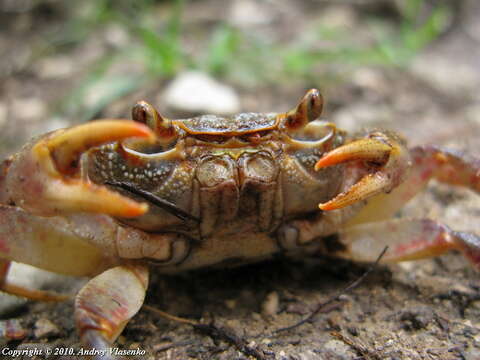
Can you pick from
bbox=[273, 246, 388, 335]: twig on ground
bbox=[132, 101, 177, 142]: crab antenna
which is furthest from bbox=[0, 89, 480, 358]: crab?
bbox=[273, 246, 388, 335]: twig on ground

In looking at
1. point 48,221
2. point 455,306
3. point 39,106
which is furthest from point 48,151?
point 39,106

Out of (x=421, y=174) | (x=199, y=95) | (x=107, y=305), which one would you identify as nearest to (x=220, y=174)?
(x=107, y=305)

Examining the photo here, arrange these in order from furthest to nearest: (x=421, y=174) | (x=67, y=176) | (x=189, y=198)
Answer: (x=421, y=174), (x=189, y=198), (x=67, y=176)

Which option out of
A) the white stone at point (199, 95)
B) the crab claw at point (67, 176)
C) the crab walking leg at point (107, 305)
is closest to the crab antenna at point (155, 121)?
the crab claw at point (67, 176)

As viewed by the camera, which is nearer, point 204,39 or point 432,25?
point 432,25

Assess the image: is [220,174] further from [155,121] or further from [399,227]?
[399,227]

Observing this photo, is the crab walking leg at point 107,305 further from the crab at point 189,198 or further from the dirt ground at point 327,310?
the dirt ground at point 327,310

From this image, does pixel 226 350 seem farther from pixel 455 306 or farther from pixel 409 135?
pixel 409 135
